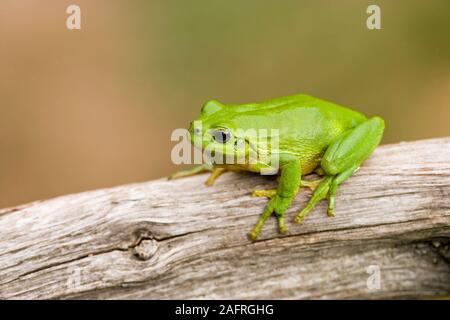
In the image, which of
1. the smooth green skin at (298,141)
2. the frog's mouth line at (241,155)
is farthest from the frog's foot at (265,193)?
the frog's mouth line at (241,155)

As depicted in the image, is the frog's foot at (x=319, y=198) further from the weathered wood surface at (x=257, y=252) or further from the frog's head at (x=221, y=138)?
the frog's head at (x=221, y=138)

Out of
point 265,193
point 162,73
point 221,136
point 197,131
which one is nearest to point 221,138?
point 221,136

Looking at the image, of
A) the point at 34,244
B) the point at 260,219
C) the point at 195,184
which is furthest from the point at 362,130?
the point at 34,244

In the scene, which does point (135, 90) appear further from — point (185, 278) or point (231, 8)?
point (185, 278)

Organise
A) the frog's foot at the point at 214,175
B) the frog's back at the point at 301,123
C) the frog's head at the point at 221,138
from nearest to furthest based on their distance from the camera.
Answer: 1. the frog's head at the point at 221,138
2. the frog's back at the point at 301,123
3. the frog's foot at the point at 214,175

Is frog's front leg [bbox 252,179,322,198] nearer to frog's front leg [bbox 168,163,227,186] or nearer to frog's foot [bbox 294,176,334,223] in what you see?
frog's foot [bbox 294,176,334,223]

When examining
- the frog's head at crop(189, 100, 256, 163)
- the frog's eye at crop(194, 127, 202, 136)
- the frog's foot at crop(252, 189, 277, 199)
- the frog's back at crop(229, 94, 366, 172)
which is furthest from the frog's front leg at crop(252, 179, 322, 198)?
the frog's eye at crop(194, 127, 202, 136)
